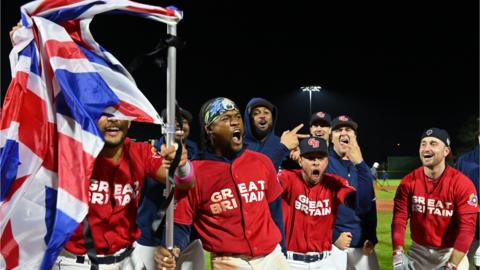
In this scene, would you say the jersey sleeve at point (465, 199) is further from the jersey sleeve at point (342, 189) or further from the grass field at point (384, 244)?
the grass field at point (384, 244)

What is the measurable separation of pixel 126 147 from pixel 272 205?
4.79 ft

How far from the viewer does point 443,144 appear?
6.03m

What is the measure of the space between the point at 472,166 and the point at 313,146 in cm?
281

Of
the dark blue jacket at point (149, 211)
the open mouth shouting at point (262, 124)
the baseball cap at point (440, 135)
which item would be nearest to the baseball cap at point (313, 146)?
the open mouth shouting at point (262, 124)

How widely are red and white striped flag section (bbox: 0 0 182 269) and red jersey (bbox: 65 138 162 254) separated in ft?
1.47

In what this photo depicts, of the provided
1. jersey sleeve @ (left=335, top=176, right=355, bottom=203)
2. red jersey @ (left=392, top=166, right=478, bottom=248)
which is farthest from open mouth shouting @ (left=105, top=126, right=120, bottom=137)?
red jersey @ (left=392, top=166, right=478, bottom=248)

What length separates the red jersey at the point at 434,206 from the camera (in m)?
5.84

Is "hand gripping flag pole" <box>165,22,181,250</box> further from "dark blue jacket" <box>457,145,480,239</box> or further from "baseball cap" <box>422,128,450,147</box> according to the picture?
"dark blue jacket" <box>457,145,480,239</box>

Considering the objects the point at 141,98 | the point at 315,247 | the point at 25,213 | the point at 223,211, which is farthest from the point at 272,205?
the point at 25,213

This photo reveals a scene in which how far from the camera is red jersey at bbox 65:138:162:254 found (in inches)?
155

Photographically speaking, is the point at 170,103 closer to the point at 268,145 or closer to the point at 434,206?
the point at 268,145

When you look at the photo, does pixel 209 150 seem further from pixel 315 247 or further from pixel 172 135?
pixel 315 247

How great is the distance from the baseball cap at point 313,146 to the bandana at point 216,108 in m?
1.25

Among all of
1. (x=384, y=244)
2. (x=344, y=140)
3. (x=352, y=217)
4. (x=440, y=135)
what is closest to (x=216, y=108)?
(x=344, y=140)
